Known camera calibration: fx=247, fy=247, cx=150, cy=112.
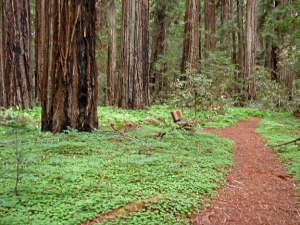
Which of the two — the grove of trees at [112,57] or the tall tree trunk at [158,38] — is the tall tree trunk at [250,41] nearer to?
the grove of trees at [112,57]

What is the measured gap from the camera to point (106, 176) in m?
3.28

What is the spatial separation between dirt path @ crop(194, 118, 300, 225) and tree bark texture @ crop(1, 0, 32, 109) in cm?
751

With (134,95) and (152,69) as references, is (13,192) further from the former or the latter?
(152,69)

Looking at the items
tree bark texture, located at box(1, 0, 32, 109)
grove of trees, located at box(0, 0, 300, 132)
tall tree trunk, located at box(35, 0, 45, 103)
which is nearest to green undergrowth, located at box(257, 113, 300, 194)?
grove of trees, located at box(0, 0, 300, 132)

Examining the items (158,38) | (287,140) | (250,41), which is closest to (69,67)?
(287,140)

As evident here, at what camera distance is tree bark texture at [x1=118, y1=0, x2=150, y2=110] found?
957cm

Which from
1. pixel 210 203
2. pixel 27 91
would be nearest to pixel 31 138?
pixel 210 203

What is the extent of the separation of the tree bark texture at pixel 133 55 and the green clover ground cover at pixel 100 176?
4.07m

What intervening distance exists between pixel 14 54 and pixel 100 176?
7.32 metres

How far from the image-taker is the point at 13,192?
8.38 feet

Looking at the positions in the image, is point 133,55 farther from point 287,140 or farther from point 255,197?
point 255,197

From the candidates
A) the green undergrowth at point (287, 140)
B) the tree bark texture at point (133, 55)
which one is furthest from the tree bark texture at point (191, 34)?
the green undergrowth at point (287, 140)

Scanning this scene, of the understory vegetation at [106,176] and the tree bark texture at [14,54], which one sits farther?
the tree bark texture at [14,54]

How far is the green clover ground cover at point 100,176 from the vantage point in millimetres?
2381
